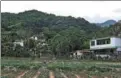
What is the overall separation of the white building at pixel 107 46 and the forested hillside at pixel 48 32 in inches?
197

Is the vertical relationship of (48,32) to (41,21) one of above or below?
below

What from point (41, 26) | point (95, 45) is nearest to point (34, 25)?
point (41, 26)

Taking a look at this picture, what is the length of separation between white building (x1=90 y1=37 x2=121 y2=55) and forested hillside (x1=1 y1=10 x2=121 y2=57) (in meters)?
5.00

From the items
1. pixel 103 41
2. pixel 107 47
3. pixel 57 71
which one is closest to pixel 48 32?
pixel 103 41

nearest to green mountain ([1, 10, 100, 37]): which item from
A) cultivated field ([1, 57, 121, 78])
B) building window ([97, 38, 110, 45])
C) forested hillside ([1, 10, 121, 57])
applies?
forested hillside ([1, 10, 121, 57])

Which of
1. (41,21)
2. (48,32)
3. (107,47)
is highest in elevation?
(41,21)

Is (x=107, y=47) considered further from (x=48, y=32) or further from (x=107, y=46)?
(x=48, y=32)

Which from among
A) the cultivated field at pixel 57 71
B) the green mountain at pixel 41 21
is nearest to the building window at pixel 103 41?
the cultivated field at pixel 57 71

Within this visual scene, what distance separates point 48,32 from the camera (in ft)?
262

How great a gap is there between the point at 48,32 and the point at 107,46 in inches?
1283

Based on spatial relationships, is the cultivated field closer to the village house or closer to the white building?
the village house

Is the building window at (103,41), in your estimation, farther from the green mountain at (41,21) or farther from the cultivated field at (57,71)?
the green mountain at (41,21)

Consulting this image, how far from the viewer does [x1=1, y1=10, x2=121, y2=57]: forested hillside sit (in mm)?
55281

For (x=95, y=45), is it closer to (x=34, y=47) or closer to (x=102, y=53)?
(x=102, y=53)
